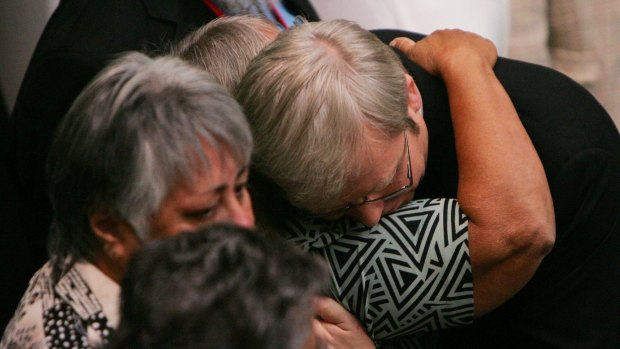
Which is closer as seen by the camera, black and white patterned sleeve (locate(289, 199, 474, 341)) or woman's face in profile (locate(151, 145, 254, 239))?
woman's face in profile (locate(151, 145, 254, 239))

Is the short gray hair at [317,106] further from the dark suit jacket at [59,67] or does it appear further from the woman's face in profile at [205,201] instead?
the dark suit jacket at [59,67]

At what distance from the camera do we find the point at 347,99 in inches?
67.8

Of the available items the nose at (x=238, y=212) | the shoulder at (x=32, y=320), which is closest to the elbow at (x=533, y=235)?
the nose at (x=238, y=212)

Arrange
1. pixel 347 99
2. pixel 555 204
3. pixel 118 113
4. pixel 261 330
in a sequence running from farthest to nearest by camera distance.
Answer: pixel 555 204 → pixel 347 99 → pixel 118 113 → pixel 261 330

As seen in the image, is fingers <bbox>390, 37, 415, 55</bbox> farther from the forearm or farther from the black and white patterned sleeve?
the black and white patterned sleeve

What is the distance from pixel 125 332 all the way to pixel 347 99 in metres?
0.71

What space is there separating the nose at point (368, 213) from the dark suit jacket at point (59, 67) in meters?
0.59

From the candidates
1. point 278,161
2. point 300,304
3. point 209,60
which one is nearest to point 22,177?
point 209,60

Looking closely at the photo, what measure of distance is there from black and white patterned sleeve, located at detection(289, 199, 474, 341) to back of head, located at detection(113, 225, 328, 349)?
0.55m

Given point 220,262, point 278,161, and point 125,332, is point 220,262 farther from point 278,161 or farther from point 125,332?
point 278,161

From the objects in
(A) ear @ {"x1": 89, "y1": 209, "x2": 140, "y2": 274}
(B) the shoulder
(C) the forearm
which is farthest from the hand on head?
(B) the shoulder

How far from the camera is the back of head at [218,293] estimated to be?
1116 mm

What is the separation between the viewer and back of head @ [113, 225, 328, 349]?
112cm

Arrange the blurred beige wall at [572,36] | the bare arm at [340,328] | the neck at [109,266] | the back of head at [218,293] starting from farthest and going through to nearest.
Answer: the blurred beige wall at [572,36]
the bare arm at [340,328]
the neck at [109,266]
the back of head at [218,293]
